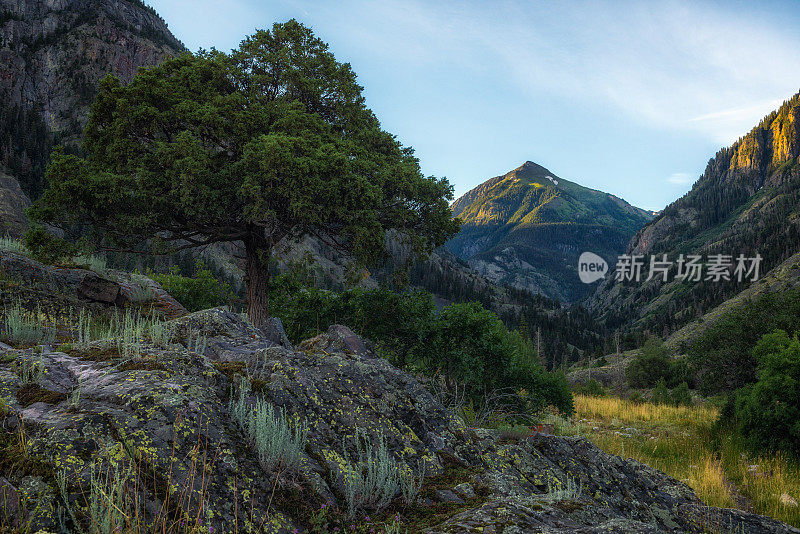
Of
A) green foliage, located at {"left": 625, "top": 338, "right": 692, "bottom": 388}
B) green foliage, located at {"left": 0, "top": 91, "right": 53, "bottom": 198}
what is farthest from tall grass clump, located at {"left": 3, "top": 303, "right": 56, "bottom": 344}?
green foliage, located at {"left": 0, "top": 91, "right": 53, "bottom": 198}

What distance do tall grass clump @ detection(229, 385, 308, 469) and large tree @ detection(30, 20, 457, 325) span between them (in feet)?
27.4

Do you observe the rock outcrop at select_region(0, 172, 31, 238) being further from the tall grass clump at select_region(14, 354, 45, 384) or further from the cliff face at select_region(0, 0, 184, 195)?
the tall grass clump at select_region(14, 354, 45, 384)

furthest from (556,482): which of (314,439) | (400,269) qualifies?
(400,269)

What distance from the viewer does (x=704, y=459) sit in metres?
11.6

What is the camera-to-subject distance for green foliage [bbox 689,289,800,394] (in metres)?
22.4

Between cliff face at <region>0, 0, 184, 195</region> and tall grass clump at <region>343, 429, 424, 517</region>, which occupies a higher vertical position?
cliff face at <region>0, 0, 184, 195</region>

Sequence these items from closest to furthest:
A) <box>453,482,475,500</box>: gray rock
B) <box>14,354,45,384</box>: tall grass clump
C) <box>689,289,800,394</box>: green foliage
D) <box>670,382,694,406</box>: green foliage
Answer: <box>14,354,45,384</box>: tall grass clump → <box>453,482,475,500</box>: gray rock → <box>689,289,800,394</box>: green foliage → <box>670,382,694,406</box>: green foliage

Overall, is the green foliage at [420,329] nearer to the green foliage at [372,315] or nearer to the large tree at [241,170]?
the green foliage at [372,315]

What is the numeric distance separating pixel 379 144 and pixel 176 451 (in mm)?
14549

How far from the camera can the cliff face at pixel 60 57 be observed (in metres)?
140

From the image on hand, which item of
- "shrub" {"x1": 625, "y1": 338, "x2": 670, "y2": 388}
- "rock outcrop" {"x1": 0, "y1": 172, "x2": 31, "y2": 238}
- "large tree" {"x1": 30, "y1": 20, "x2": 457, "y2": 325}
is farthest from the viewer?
"rock outcrop" {"x1": 0, "y1": 172, "x2": 31, "y2": 238}

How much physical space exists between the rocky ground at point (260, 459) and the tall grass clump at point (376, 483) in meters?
0.07

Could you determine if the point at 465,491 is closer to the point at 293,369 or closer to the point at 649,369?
the point at 293,369

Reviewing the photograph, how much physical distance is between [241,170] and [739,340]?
94.7 ft
